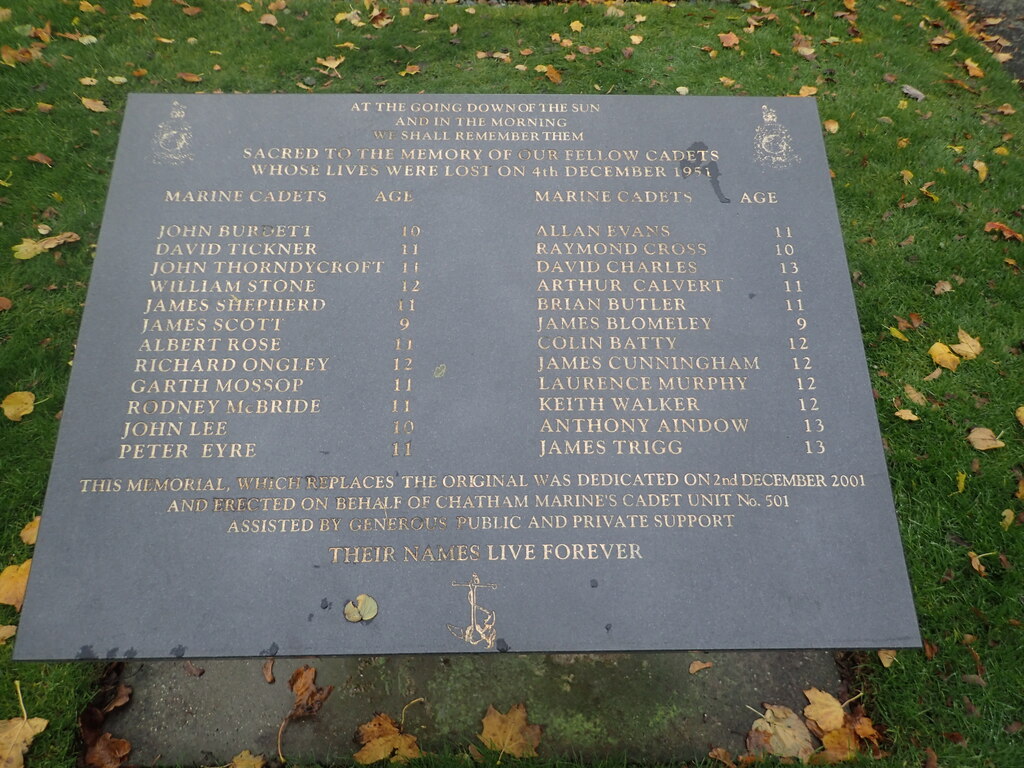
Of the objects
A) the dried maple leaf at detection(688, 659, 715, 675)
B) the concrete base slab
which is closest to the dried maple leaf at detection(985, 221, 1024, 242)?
the concrete base slab

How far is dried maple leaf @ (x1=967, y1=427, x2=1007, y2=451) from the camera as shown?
394 centimetres

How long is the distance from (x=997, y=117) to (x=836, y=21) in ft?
5.62

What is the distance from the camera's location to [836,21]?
6.23 m

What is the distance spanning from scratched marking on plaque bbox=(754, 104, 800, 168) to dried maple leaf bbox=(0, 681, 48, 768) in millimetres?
4478

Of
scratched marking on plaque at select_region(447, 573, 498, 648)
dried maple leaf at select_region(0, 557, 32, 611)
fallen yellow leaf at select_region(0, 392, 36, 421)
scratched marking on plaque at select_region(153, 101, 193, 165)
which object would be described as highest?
scratched marking on plaque at select_region(153, 101, 193, 165)

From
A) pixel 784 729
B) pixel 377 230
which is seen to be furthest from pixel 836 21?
pixel 784 729

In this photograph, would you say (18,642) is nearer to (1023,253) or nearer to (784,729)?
(784,729)

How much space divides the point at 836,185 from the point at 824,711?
12.5 ft

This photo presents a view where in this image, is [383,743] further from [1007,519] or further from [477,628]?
[1007,519]

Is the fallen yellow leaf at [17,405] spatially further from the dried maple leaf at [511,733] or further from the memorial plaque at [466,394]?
the dried maple leaf at [511,733]

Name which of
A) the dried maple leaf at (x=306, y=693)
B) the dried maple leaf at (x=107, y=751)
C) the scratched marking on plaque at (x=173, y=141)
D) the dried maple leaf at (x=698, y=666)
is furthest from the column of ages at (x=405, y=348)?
the dried maple leaf at (x=107, y=751)

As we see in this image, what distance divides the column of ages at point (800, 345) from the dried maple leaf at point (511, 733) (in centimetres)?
195

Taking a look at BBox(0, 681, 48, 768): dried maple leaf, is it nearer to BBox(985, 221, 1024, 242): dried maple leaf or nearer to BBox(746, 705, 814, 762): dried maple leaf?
BBox(746, 705, 814, 762): dried maple leaf

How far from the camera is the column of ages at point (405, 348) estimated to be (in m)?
2.66
